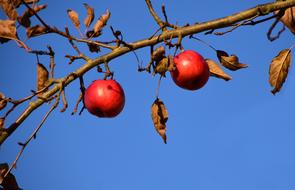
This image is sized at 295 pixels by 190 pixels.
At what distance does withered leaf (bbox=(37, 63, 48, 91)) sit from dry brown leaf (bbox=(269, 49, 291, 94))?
1029mm

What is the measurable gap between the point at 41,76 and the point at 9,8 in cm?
→ 32

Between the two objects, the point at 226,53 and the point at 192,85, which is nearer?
the point at 226,53

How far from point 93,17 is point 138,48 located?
492mm

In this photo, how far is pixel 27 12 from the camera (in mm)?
1629

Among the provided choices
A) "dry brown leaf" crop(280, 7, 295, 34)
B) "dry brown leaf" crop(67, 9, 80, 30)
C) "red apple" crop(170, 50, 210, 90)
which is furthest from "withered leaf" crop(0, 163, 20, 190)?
"dry brown leaf" crop(280, 7, 295, 34)

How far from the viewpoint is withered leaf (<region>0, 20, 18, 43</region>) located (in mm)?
1730

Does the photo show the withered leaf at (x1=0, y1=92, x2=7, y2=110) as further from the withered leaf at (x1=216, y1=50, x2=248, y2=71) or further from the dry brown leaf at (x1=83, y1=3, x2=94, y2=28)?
the withered leaf at (x1=216, y1=50, x2=248, y2=71)

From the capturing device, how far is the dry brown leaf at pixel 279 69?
176cm

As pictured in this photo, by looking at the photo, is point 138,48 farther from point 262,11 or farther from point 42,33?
point 262,11

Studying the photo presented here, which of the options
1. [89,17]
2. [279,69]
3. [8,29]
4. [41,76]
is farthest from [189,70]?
[8,29]

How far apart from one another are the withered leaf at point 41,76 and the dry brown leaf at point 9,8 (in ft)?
0.81

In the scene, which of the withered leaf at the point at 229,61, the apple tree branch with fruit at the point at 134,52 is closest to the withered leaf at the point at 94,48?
the apple tree branch with fruit at the point at 134,52

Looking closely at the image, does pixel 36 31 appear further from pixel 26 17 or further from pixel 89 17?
pixel 89 17

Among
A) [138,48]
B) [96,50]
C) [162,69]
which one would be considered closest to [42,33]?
[96,50]
